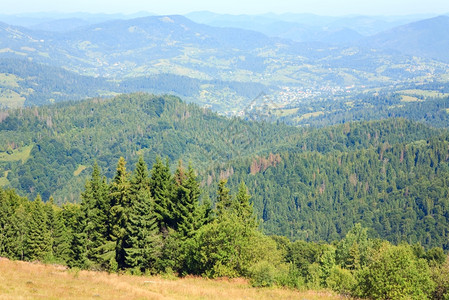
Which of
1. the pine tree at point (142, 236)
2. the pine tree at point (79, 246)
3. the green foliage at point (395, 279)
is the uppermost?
the green foliage at point (395, 279)

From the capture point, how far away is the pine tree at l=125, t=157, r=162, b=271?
59406mm

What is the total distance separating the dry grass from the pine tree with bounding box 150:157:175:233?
41.8 ft

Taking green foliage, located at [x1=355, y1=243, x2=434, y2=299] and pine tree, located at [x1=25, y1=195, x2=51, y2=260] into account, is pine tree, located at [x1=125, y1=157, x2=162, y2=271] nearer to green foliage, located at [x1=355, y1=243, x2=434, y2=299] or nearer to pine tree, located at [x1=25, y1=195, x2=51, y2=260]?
green foliage, located at [x1=355, y1=243, x2=434, y2=299]

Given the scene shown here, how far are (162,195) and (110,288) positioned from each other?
2377 cm

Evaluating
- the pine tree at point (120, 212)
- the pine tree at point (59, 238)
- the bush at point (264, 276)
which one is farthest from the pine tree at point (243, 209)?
the pine tree at point (59, 238)

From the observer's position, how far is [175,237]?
2490 inches

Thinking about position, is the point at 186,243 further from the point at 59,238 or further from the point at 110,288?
the point at 59,238

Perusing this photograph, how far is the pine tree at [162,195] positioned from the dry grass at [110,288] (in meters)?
12.7

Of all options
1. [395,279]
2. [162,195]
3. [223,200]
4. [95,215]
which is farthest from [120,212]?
[395,279]

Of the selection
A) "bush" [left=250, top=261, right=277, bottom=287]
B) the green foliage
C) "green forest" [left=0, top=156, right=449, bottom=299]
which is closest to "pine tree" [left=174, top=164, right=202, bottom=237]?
"green forest" [left=0, top=156, right=449, bottom=299]

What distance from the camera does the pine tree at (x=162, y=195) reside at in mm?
65188

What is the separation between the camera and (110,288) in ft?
143

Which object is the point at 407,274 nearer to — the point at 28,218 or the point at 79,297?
the point at 79,297

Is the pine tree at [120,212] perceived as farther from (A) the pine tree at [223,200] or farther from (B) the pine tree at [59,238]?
(B) the pine tree at [59,238]
